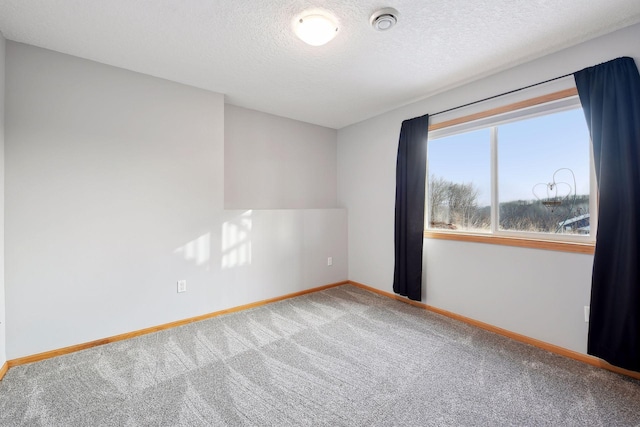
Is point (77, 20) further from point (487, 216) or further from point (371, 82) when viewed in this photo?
point (487, 216)

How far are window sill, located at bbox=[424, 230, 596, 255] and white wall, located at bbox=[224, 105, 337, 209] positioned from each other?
1880mm

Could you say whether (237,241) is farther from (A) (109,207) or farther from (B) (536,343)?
(B) (536,343)

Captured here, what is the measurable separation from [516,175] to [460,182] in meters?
0.54

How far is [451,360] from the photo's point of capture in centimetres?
216

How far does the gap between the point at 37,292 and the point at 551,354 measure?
13.7 ft

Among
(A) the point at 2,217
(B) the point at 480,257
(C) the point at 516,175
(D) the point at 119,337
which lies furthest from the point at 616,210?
(A) the point at 2,217

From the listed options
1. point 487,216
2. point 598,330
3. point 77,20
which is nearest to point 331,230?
point 487,216

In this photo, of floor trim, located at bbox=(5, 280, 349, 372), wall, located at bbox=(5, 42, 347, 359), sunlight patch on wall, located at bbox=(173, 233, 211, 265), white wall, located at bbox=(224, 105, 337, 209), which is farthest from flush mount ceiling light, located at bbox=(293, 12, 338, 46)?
floor trim, located at bbox=(5, 280, 349, 372)

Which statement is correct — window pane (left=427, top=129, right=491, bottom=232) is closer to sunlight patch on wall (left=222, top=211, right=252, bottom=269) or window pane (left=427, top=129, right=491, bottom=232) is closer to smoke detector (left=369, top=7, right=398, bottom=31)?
smoke detector (left=369, top=7, right=398, bottom=31)

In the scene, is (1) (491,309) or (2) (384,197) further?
(2) (384,197)

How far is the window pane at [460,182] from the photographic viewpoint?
2795 millimetres

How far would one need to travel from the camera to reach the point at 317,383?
1887mm

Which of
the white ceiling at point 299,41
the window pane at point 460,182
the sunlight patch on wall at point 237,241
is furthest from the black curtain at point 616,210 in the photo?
the sunlight patch on wall at point 237,241

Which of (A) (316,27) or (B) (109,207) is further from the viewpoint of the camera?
(B) (109,207)
